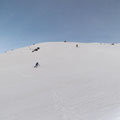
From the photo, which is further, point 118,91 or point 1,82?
point 1,82

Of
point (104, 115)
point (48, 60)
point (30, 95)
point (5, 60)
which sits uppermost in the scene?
point (5, 60)

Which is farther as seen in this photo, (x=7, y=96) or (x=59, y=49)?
(x=59, y=49)

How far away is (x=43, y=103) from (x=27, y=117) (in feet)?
5.95

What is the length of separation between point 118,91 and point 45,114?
13.2 feet

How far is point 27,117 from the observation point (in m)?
7.25

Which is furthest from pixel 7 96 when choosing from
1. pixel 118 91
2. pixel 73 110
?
pixel 118 91

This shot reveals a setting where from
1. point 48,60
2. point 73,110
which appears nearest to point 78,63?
point 48,60

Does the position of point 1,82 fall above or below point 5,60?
below

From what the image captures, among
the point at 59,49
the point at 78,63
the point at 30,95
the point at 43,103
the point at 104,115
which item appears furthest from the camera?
the point at 59,49

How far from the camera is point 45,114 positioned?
23.9ft

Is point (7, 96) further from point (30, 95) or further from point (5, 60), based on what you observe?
point (5, 60)

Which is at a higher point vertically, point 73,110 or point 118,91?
point 118,91

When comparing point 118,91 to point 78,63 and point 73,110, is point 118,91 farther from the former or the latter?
point 78,63

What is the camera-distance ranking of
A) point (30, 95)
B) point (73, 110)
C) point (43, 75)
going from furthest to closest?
point (43, 75) → point (30, 95) → point (73, 110)
